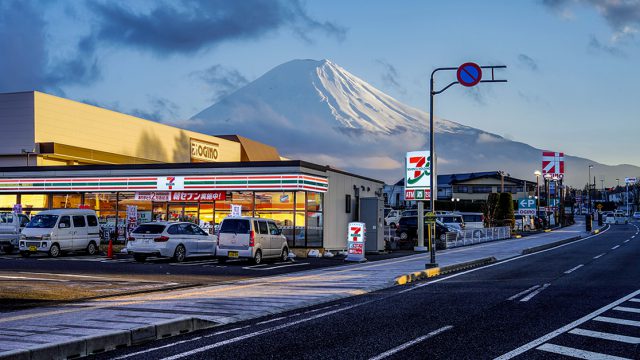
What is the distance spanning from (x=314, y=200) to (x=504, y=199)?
40.9 meters

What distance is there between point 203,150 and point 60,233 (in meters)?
34.8

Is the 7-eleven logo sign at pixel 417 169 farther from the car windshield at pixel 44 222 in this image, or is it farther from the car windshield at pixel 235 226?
the car windshield at pixel 44 222

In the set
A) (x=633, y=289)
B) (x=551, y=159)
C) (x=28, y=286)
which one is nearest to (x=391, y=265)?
(x=633, y=289)

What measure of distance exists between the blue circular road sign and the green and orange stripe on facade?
10.6 metres

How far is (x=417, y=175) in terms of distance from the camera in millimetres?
38594

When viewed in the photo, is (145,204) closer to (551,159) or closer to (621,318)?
(621,318)

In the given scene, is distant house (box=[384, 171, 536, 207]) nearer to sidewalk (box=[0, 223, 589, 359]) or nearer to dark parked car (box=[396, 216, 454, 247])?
dark parked car (box=[396, 216, 454, 247])

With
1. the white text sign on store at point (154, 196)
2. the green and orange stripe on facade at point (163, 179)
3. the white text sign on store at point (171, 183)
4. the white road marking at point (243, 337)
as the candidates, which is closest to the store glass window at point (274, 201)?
the green and orange stripe on facade at point (163, 179)

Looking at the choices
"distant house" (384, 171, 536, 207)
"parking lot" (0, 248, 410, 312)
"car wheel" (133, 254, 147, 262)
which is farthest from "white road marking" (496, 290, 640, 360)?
"distant house" (384, 171, 536, 207)

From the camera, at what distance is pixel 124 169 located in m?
36.1

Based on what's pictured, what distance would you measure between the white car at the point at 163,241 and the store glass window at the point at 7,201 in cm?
1588

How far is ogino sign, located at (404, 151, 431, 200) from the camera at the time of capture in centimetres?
3819

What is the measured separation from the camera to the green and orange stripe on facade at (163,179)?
3278 centimetres

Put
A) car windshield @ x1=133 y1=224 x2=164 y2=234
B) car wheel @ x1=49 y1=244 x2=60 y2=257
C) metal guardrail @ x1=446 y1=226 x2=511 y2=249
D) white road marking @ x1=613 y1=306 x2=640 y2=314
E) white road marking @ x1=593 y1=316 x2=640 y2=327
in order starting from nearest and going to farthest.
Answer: white road marking @ x1=593 y1=316 x2=640 y2=327
white road marking @ x1=613 y1=306 x2=640 y2=314
car windshield @ x1=133 y1=224 x2=164 y2=234
car wheel @ x1=49 y1=244 x2=60 y2=257
metal guardrail @ x1=446 y1=226 x2=511 y2=249
